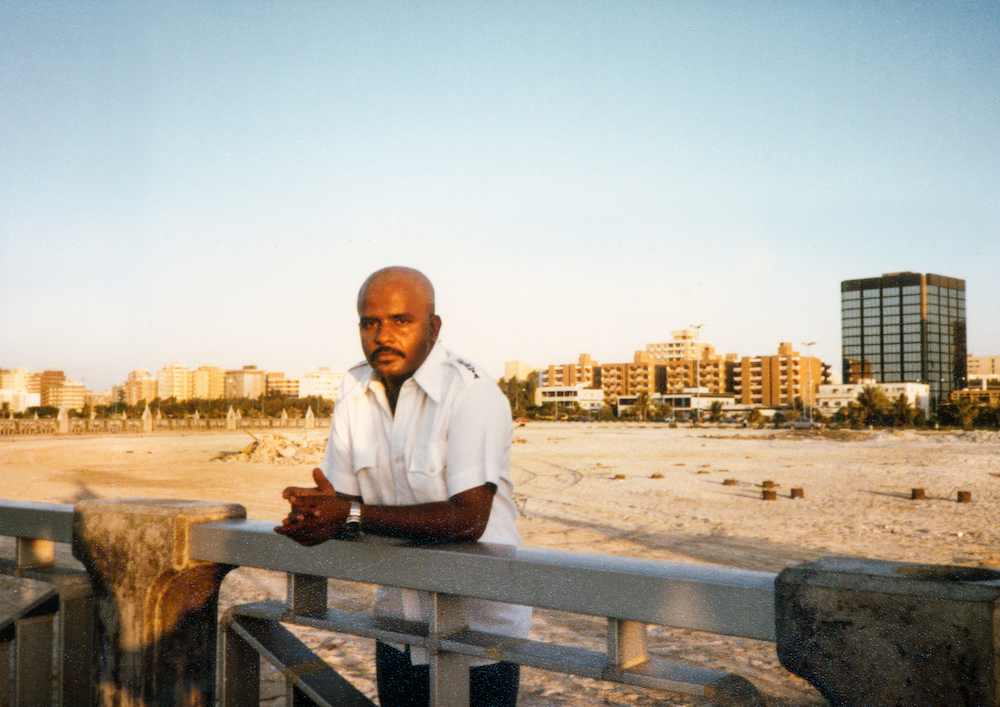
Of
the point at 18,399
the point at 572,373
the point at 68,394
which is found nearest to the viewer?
the point at 18,399

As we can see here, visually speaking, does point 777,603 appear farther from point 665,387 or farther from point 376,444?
point 665,387

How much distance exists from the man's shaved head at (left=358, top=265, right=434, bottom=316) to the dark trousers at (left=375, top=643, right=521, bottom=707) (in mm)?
890

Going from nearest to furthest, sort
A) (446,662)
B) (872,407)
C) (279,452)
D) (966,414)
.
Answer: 1. (446,662)
2. (279,452)
3. (966,414)
4. (872,407)

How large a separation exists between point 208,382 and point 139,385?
19.2 meters

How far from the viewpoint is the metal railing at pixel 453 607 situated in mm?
1194

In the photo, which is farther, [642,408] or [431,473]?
[642,408]

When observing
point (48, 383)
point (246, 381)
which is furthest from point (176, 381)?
point (48, 383)

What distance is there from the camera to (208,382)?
15162 cm

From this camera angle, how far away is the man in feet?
5.56

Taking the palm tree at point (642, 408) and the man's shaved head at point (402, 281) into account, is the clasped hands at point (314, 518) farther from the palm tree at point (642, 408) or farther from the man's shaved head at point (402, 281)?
the palm tree at point (642, 408)

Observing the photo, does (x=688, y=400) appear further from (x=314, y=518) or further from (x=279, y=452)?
(x=314, y=518)

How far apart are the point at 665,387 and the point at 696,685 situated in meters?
160

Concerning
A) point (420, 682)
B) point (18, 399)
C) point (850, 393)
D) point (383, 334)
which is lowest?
point (18, 399)

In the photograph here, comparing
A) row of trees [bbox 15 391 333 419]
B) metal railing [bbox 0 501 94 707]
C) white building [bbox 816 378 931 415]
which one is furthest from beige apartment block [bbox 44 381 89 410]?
metal railing [bbox 0 501 94 707]
